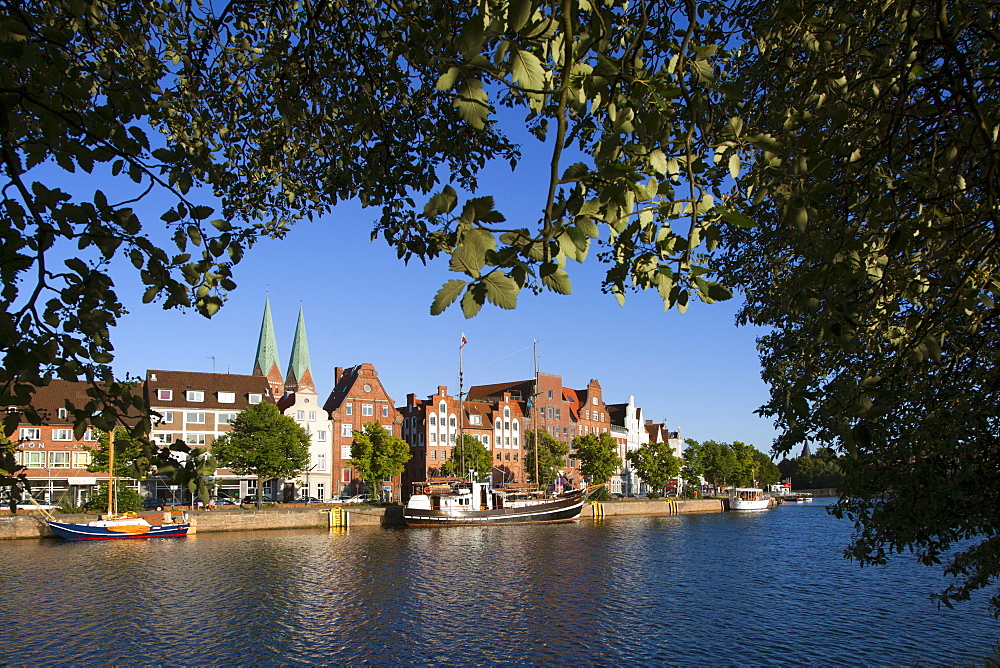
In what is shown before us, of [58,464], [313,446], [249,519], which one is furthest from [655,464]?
[58,464]

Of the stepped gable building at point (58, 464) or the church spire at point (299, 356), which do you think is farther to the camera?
the church spire at point (299, 356)

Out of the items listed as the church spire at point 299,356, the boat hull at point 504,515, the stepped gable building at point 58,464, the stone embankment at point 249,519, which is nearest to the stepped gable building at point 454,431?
the boat hull at point 504,515

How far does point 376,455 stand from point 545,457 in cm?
2049

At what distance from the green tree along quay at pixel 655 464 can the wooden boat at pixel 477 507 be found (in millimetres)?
25351

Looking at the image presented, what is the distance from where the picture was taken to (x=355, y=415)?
7762cm

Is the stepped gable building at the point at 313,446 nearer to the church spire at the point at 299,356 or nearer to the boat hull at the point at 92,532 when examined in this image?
the boat hull at the point at 92,532

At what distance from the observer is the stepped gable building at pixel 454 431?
8138cm

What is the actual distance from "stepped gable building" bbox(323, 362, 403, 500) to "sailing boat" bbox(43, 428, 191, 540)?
24762mm

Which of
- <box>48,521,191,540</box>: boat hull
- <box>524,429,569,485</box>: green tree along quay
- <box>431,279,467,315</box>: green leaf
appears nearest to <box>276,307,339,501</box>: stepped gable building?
<box>524,429,569,485</box>: green tree along quay

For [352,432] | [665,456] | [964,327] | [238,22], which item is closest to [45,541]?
[352,432]

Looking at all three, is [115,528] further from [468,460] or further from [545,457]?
[545,457]

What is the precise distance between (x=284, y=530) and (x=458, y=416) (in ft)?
100

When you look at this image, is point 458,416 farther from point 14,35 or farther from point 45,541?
point 14,35

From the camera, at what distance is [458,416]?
84312mm
